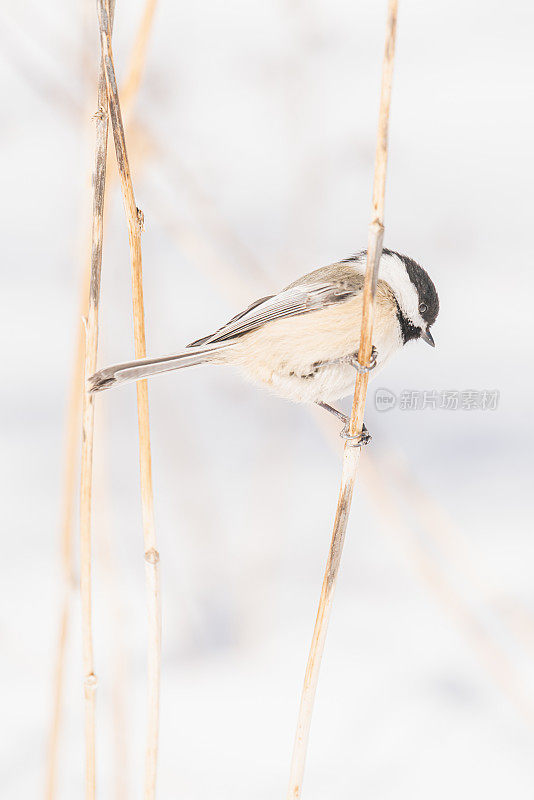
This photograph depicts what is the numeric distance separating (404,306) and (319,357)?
0.12m

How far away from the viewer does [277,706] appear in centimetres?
136

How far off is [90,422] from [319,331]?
0.25 meters

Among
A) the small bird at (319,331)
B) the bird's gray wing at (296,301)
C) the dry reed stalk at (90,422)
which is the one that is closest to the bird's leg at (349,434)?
the small bird at (319,331)

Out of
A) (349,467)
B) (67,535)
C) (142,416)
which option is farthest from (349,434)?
(67,535)

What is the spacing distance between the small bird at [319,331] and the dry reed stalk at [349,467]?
112 mm

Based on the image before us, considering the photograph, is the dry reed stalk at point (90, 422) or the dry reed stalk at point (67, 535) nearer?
the dry reed stalk at point (90, 422)

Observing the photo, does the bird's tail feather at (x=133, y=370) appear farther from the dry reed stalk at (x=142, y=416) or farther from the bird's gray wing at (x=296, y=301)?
the bird's gray wing at (x=296, y=301)

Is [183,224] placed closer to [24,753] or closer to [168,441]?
[168,441]

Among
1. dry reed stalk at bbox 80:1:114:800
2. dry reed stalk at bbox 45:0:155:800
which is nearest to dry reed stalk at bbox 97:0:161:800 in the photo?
dry reed stalk at bbox 80:1:114:800

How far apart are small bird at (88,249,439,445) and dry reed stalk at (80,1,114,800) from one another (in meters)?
0.13

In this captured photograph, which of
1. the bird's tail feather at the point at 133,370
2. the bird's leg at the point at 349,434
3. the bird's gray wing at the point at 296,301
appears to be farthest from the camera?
the bird's gray wing at the point at 296,301

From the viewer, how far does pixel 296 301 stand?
78 cm

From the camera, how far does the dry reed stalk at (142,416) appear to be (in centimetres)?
53

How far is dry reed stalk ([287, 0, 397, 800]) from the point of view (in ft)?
1.68
